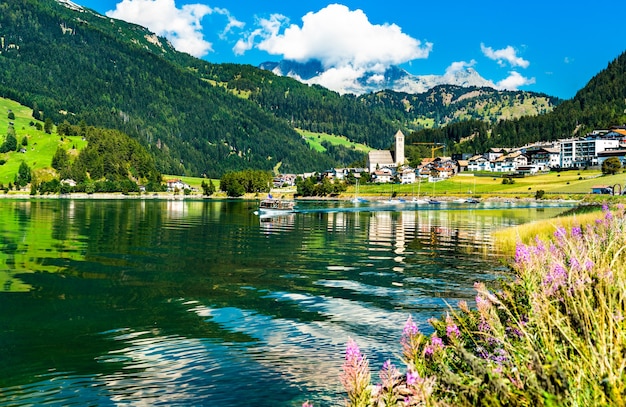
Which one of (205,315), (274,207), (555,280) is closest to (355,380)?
(555,280)

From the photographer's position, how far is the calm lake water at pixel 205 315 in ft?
42.6

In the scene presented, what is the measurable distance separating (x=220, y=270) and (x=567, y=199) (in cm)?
14833

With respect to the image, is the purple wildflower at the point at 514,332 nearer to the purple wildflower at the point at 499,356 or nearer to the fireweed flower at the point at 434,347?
the purple wildflower at the point at 499,356

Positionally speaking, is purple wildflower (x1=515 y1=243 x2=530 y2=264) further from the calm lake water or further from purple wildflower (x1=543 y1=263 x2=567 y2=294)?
the calm lake water

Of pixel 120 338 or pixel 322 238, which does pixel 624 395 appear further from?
pixel 322 238

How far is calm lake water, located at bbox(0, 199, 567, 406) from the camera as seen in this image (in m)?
13.0

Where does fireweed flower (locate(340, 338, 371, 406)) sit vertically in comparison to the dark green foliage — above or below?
below

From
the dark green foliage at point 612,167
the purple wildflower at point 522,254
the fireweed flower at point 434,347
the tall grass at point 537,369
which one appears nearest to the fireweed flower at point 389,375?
the tall grass at point 537,369

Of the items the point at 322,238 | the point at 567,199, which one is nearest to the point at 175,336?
the point at 322,238

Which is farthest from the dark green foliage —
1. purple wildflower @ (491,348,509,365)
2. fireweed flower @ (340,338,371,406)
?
fireweed flower @ (340,338,371,406)

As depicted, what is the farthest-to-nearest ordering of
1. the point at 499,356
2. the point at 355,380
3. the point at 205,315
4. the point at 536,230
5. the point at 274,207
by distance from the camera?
the point at 274,207, the point at 536,230, the point at 205,315, the point at 499,356, the point at 355,380

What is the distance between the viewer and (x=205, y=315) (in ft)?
67.1

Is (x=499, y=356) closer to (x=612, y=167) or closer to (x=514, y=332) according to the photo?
(x=514, y=332)

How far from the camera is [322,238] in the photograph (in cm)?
5534
